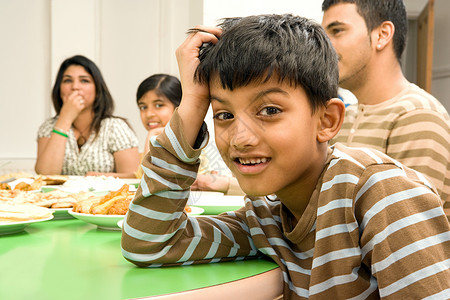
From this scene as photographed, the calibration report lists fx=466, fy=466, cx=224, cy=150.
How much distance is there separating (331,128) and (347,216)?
7.0 inches

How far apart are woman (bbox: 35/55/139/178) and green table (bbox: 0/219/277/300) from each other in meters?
2.25

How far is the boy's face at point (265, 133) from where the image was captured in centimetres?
76

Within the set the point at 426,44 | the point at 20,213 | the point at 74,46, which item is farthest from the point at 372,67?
the point at 426,44

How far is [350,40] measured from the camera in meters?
1.83

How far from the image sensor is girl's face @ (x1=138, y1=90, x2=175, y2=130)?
→ 304cm

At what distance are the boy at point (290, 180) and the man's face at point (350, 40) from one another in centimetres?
100

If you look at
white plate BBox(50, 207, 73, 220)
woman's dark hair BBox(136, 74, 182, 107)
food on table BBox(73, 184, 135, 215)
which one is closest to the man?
food on table BBox(73, 184, 135, 215)

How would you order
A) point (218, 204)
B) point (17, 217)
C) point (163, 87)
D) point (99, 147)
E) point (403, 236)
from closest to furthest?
point (403, 236)
point (17, 217)
point (218, 204)
point (163, 87)
point (99, 147)

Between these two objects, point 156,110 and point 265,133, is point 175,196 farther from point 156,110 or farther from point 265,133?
point 156,110

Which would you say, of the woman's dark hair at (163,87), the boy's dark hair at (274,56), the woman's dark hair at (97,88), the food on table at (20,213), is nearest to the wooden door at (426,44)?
the woman's dark hair at (163,87)

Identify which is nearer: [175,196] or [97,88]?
[175,196]

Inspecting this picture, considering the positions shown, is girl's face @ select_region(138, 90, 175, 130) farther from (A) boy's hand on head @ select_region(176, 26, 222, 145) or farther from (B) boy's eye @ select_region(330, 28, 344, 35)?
(A) boy's hand on head @ select_region(176, 26, 222, 145)

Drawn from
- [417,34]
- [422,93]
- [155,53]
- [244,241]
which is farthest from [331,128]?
[417,34]

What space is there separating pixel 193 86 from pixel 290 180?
0.24 metres
